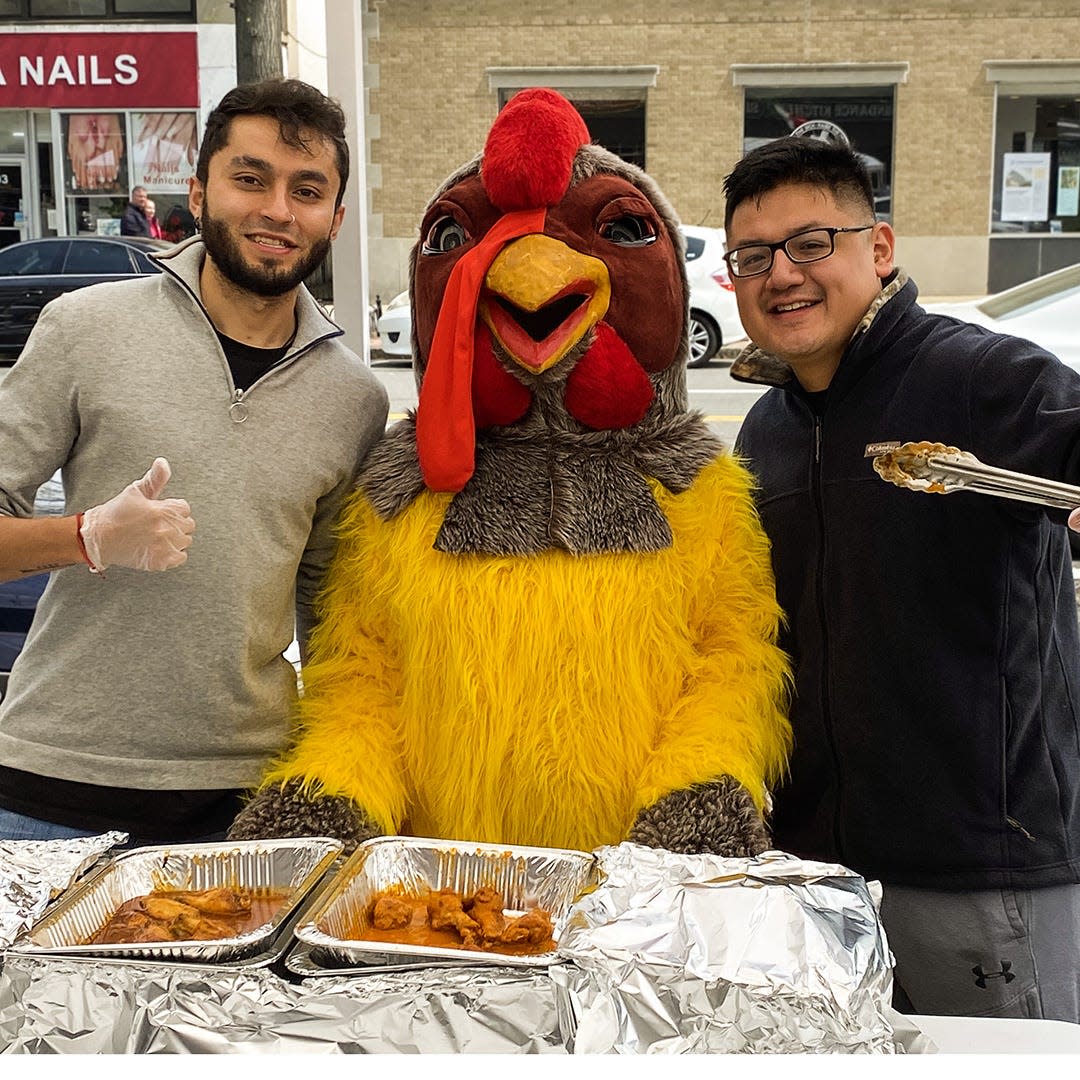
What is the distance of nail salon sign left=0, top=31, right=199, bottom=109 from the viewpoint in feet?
9.57

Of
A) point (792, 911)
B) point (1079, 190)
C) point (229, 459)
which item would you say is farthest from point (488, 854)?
point (1079, 190)

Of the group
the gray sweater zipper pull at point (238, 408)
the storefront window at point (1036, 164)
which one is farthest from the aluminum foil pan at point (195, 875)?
the storefront window at point (1036, 164)

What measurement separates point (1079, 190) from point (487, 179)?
5124 millimetres

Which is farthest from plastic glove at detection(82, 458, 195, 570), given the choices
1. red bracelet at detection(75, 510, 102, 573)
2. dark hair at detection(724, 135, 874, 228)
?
dark hair at detection(724, 135, 874, 228)

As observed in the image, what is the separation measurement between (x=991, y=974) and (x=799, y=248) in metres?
1.15

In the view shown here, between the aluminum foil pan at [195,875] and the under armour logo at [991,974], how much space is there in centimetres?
100

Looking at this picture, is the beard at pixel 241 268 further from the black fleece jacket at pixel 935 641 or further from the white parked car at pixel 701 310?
the black fleece jacket at pixel 935 641

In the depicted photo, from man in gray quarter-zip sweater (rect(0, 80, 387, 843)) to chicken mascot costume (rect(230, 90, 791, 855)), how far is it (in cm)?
11

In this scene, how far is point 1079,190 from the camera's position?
598 cm

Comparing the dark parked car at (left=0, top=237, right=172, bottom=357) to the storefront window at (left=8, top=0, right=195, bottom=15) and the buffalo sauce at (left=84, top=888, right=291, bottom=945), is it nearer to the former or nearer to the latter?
the storefront window at (left=8, top=0, right=195, bottom=15)

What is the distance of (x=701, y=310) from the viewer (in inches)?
178

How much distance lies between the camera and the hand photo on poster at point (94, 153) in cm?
305

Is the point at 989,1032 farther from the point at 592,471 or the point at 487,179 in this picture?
the point at 487,179

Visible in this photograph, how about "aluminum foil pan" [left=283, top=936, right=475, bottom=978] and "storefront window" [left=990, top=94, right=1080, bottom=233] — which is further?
"storefront window" [left=990, top=94, right=1080, bottom=233]
